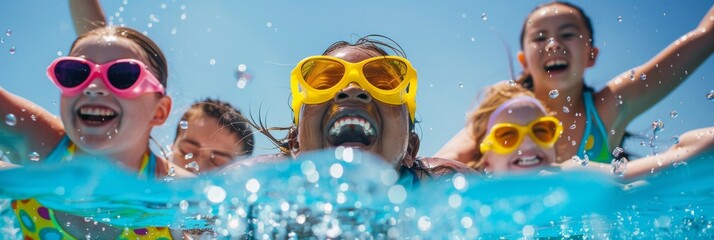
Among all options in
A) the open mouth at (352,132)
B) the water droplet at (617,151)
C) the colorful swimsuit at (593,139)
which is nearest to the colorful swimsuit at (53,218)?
the open mouth at (352,132)

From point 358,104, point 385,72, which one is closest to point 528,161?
point 385,72

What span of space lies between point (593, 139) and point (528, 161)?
5.67ft

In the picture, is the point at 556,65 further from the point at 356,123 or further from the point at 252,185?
the point at 252,185

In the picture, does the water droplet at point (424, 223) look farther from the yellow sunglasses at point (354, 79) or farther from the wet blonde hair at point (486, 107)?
the wet blonde hair at point (486, 107)

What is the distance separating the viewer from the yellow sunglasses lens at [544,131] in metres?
7.69

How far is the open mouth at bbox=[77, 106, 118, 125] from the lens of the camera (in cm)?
628

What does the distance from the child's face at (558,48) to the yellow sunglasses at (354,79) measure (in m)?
3.85

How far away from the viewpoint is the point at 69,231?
654 centimetres

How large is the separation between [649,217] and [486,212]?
218 centimetres

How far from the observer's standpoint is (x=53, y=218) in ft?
21.1

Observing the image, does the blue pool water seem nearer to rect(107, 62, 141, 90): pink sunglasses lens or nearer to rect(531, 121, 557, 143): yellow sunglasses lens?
rect(107, 62, 141, 90): pink sunglasses lens

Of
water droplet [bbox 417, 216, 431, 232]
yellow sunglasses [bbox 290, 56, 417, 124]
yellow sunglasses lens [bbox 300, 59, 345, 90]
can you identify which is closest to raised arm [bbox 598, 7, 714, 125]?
water droplet [bbox 417, 216, 431, 232]

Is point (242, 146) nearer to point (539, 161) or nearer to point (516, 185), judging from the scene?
point (539, 161)

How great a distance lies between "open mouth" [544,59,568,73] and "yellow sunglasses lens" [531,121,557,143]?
1417 mm
